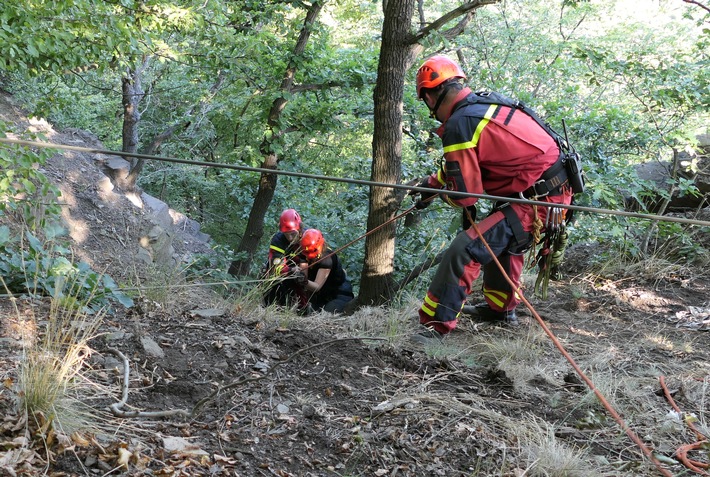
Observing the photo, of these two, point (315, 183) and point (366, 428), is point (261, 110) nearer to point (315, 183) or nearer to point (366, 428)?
point (315, 183)

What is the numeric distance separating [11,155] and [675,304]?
5.75 meters

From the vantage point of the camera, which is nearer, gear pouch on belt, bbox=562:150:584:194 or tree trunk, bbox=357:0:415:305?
gear pouch on belt, bbox=562:150:584:194

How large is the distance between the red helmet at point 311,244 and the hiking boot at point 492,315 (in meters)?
2.13

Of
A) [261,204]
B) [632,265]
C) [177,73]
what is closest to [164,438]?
[632,265]

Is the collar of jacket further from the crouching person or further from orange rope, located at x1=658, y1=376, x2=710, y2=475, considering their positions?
the crouching person

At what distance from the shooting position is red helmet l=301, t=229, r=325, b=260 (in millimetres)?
6816

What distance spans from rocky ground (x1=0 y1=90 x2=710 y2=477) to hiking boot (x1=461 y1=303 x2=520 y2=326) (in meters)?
0.19

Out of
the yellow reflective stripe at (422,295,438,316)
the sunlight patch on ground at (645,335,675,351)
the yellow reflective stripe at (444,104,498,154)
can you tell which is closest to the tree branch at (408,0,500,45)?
the yellow reflective stripe at (444,104,498,154)

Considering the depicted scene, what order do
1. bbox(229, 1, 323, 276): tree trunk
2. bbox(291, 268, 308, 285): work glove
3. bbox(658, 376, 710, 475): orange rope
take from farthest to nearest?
bbox(229, 1, 323, 276): tree trunk < bbox(291, 268, 308, 285): work glove < bbox(658, 376, 710, 475): orange rope

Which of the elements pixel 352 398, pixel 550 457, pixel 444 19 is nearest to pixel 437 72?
pixel 444 19

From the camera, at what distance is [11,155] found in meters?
3.61

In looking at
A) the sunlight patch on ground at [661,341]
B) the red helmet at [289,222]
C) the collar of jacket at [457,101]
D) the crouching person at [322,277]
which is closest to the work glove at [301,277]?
the crouching person at [322,277]

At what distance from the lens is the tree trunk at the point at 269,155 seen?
927 centimetres

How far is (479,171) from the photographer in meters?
4.21
